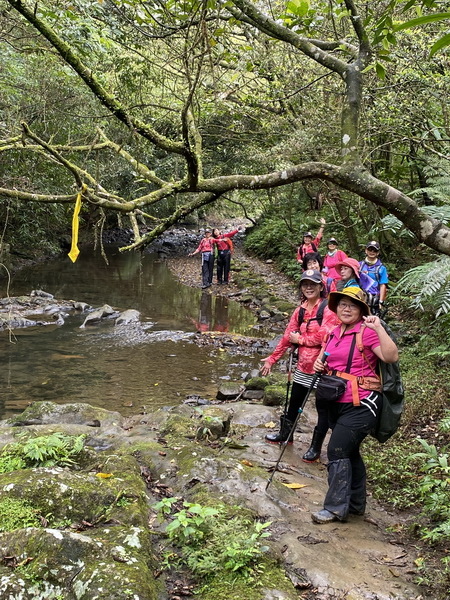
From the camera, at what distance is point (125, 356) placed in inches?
428

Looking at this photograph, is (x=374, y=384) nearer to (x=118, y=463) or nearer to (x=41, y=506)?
(x=118, y=463)

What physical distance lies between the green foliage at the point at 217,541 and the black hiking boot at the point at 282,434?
225 centimetres

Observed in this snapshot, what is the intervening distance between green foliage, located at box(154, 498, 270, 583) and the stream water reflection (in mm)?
3435

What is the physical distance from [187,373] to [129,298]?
24.8 feet

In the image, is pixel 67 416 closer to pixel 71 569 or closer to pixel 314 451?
pixel 314 451

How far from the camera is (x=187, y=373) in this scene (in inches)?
393

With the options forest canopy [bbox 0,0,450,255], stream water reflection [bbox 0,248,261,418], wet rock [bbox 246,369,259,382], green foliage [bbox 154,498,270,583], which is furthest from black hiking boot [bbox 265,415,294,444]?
wet rock [bbox 246,369,259,382]

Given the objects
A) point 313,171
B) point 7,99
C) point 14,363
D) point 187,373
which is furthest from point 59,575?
point 7,99

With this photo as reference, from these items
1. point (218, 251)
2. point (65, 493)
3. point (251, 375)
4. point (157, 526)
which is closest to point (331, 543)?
point (157, 526)

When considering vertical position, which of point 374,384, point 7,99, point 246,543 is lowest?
point 246,543

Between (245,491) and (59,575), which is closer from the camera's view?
(59,575)

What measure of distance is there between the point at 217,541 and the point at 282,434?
8.99 ft

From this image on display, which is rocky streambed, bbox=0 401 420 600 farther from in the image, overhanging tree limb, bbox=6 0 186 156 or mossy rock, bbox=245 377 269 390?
mossy rock, bbox=245 377 269 390

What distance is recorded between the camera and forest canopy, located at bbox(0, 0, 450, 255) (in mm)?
3625
